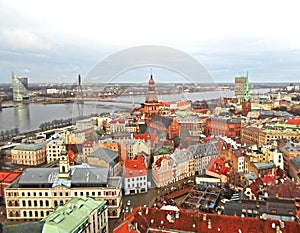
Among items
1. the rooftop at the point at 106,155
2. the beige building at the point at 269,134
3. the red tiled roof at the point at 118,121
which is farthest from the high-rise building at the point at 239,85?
the rooftop at the point at 106,155

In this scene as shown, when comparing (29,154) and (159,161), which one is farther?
(29,154)

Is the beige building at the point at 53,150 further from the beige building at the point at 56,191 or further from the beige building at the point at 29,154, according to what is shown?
the beige building at the point at 56,191

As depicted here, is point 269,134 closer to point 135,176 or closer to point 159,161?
point 159,161

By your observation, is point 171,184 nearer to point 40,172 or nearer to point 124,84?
point 40,172

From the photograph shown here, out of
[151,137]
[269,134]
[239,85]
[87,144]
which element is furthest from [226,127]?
[239,85]

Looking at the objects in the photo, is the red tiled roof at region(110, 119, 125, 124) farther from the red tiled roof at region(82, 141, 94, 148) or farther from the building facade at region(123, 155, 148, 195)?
the building facade at region(123, 155, 148, 195)

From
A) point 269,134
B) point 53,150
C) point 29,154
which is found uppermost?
point 269,134
